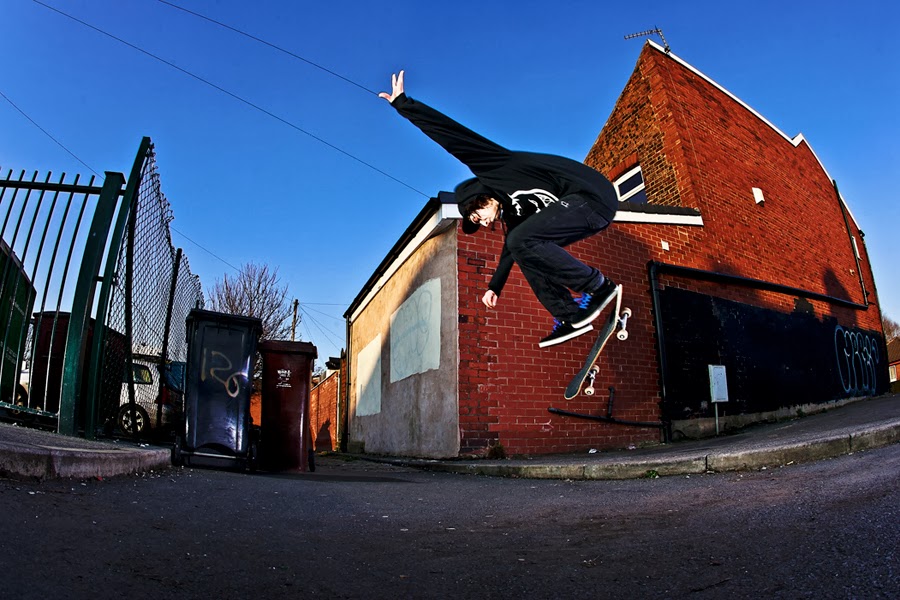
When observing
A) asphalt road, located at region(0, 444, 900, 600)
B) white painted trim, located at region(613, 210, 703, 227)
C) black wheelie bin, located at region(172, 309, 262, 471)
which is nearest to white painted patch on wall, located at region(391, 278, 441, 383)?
black wheelie bin, located at region(172, 309, 262, 471)

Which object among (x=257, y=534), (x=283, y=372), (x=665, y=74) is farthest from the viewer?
(x=665, y=74)

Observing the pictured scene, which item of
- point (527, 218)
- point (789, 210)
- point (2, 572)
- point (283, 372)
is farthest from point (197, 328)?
point (789, 210)

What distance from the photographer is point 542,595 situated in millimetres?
1727

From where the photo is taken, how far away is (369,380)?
1213 cm

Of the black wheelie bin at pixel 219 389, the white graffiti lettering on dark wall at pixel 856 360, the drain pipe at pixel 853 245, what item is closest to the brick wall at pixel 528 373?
the black wheelie bin at pixel 219 389

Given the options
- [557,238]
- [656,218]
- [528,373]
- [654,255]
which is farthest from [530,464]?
[656,218]

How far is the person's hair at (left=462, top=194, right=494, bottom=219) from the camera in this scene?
3.99m

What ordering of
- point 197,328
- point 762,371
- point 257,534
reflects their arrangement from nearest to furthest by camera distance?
1. point 257,534
2. point 197,328
3. point 762,371

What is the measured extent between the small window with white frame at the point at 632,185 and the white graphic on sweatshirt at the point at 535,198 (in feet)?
27.1

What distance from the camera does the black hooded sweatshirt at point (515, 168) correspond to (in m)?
3.79

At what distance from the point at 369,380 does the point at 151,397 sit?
4.54 meters

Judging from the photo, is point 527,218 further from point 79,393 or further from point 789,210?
point 789,210

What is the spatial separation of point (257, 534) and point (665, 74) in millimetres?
11115

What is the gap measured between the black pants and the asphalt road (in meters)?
1.56
